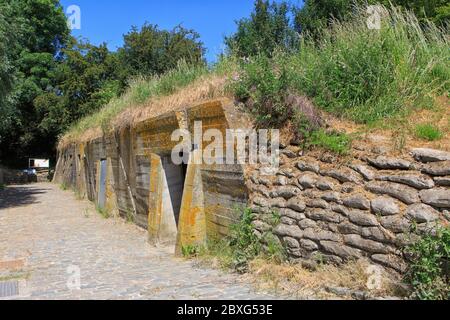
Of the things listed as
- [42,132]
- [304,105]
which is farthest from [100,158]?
[42,132]

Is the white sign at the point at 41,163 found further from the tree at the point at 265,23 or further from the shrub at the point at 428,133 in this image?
the shrub at the point at 428,133

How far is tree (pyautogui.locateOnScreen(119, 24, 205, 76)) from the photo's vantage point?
27172 millimetres

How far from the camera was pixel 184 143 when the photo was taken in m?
8.27

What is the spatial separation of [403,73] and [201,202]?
3.73 m

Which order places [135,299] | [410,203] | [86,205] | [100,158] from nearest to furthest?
[410,203] < [135,299] < [100,158] < [86,205]

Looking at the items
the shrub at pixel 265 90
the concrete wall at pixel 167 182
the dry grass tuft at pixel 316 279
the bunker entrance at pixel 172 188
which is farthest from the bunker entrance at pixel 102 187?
the dry grass tuft at pixel 316 279

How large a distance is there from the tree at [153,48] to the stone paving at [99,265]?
15951 millimetres

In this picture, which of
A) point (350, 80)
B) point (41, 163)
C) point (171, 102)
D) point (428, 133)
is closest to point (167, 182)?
point (171, 102)

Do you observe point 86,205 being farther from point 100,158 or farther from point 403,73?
A: point 403,73

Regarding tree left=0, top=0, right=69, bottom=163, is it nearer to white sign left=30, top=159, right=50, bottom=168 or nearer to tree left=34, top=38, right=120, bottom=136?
white sign left=30, top=159, right=50, bottom=168

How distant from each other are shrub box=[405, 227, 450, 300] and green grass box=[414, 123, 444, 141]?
145 cm

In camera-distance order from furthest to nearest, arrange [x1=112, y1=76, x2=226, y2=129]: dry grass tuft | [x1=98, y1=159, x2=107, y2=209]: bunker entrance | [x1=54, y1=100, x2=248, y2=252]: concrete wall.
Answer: [x1=98, y1=159, x2=107, y2=209]: bunker entrance < [x1=112, y1=76, x2=226, y2=129]: dry grass tuft < [x1=54, y1=100, x2=248, y2=252]: concrete wall

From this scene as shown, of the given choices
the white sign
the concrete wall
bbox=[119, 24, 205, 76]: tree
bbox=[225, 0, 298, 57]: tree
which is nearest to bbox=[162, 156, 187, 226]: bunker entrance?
the concrete wall

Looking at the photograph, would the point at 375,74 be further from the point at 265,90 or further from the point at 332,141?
the point at 265,90
